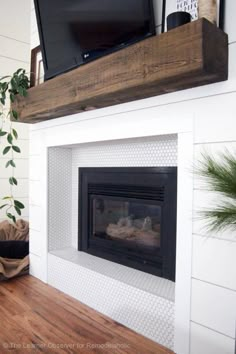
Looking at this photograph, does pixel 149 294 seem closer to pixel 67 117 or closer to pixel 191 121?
pixel 191 121

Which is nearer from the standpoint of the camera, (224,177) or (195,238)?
(224,177)

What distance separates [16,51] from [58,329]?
8.81 feet

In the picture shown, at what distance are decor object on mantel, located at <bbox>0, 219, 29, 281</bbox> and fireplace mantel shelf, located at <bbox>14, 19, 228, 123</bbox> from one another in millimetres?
Answer: 1369

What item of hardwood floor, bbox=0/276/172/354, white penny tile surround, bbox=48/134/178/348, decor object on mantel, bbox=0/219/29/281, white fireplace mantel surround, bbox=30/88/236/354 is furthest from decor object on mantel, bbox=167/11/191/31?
decor object on mantel, bbox=0/219/29/281

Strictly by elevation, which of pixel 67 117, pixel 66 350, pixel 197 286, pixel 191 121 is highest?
pixel 67 117

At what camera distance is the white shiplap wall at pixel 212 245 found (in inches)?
47.0

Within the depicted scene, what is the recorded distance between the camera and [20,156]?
3104mm

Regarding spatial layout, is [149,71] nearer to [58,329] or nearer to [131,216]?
[131,216]

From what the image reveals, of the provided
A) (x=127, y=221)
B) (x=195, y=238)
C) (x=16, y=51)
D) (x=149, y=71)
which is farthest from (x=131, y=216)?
(x=16, y=51)

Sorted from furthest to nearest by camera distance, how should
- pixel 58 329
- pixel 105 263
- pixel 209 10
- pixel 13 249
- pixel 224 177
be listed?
pixel 13 249 → pixel 105 263 → pixel 58 329 → pixel 209 10 → pixel 224 177

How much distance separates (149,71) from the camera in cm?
125

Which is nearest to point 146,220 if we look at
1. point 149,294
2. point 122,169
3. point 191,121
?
point 122,169

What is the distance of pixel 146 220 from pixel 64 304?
30.9 inches

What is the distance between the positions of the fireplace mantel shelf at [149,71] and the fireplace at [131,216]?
21.3 inches
